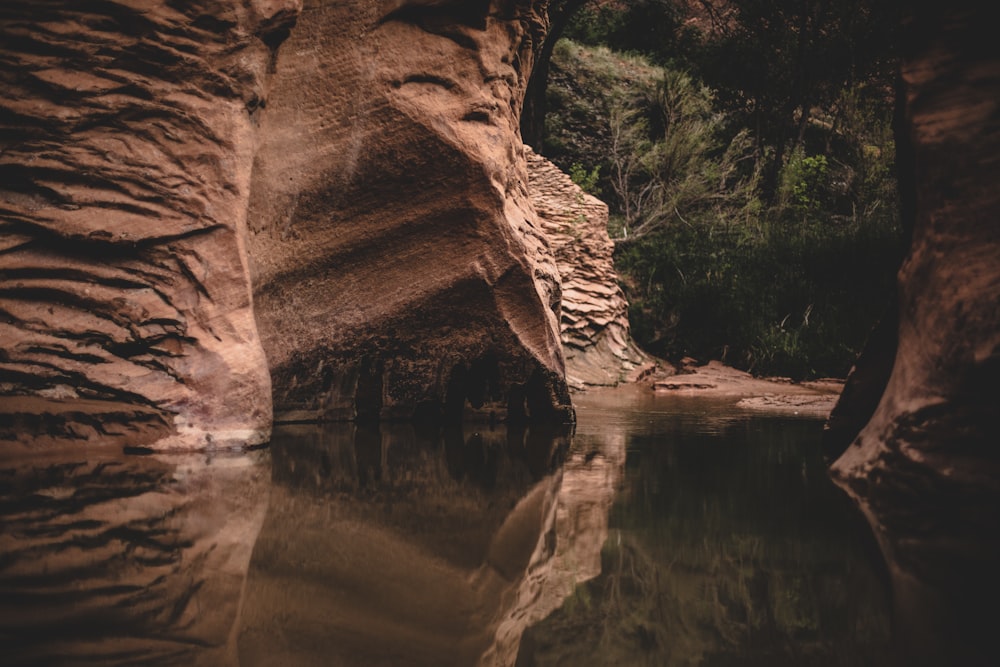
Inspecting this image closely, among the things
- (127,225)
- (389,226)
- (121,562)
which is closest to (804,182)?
(389,226)

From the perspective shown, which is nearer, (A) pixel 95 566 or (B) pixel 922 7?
(A) pixel 95 566

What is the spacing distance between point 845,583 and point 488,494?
1.28m

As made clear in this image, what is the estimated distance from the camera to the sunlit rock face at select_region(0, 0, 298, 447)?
3434mm

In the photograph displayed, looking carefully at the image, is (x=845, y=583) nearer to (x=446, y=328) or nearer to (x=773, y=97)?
(x=446, y=328)

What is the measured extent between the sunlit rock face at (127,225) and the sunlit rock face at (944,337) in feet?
8.85

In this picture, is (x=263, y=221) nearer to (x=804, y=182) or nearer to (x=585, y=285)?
(x=585, y=285)

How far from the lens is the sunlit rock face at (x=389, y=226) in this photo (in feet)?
15.1

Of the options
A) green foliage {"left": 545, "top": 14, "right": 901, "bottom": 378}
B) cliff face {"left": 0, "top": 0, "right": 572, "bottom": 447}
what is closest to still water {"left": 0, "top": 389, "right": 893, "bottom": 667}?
cliff face {"left": 0, "top": 0, "right": 572, "bottom": 447}

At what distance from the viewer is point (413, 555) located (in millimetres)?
1937

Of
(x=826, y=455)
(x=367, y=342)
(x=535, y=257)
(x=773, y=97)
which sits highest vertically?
(x=773, y=97)

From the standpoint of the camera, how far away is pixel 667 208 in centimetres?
1299

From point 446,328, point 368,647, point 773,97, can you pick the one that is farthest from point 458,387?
point 773,97

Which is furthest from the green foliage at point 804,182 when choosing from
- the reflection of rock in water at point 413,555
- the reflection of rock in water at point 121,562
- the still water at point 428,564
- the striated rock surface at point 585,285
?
the reflection of rock in water at point 121,562

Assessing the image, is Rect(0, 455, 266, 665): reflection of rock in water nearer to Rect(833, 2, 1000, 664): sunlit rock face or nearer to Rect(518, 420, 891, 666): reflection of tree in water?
Rect(518, 420, 891, 666): reflection of tree in water
